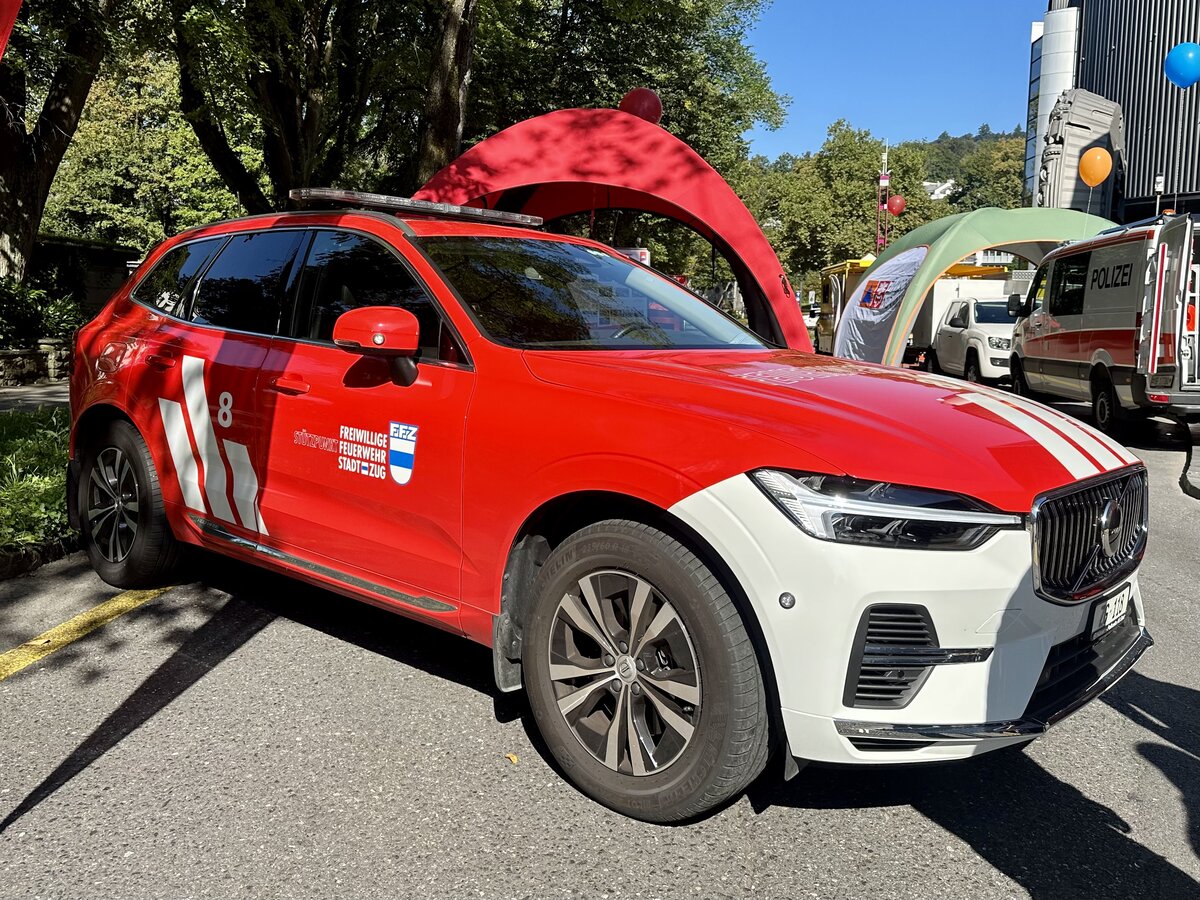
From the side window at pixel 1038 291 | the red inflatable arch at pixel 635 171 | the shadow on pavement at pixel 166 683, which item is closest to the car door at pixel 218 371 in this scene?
the shadow on pavement at pixel 166 683

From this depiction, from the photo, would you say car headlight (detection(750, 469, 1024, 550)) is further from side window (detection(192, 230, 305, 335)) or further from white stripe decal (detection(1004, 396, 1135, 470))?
side window (detection(192, 230, 305, 335))

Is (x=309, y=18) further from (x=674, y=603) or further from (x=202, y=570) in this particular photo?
(x=674, y=603)

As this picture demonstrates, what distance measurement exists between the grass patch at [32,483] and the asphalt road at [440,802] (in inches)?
57.2

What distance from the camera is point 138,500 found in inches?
183

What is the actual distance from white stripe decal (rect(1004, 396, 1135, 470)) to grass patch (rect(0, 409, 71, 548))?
185 inches

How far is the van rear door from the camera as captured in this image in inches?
400

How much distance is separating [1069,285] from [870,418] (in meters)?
11.1

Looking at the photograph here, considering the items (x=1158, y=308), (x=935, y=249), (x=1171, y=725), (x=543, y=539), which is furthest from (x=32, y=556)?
(x=935, y=249)

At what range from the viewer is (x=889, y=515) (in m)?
2.53

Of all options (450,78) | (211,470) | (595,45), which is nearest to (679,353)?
(211,470)

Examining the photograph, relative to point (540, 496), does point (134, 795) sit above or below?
below

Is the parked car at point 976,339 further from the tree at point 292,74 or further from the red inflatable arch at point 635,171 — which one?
the tree at point 292,74

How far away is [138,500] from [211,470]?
0.61 m

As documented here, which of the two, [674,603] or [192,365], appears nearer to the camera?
[674,603]
